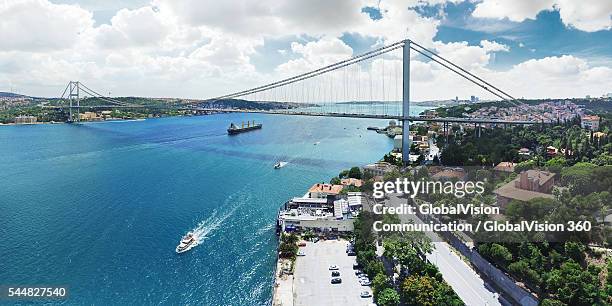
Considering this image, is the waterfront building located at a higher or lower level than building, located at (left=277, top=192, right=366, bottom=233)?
higher

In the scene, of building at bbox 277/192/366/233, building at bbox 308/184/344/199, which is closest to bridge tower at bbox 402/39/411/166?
building at bbox 308/184/344/199

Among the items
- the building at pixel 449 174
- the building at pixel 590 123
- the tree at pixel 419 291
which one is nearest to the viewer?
the tree at pixel 419 291

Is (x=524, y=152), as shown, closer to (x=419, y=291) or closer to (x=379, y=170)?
(x=379, y=170)

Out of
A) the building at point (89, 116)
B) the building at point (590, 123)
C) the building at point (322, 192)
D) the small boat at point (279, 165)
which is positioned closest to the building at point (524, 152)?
the building at point (590, 123)

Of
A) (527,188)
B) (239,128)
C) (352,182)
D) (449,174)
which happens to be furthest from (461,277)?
(239,128)

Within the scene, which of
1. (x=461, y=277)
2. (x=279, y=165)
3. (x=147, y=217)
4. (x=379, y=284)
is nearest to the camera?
(x=379, y=284)

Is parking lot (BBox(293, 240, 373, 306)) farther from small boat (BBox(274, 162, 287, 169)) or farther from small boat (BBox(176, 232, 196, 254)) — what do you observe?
small boat (BBox(274, 162, 287, 169))

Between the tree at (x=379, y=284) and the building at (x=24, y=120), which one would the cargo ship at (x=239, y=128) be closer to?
the building at (x=24, y=120)
